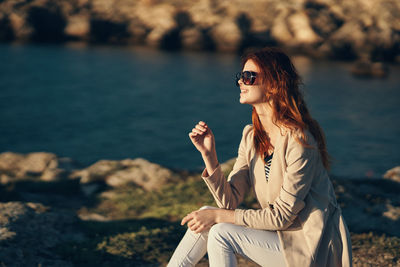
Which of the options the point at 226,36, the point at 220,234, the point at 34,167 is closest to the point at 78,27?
the point at 226,36

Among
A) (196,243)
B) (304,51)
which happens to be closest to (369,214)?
(196,243)

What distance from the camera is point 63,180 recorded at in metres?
11.0

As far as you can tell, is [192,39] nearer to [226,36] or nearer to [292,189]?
[226,36]

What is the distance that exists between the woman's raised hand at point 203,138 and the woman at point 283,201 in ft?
1.38

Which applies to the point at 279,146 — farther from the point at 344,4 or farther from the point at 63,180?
the point at 344,4

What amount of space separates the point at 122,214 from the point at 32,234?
2.62 metres

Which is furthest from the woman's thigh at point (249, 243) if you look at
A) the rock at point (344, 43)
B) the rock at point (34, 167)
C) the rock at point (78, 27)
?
the rock at point (78, 27)

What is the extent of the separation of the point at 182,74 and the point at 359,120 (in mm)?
15889

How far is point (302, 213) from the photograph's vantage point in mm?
3615

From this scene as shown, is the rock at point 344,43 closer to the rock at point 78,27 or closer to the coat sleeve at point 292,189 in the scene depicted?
the rock at point 78,27

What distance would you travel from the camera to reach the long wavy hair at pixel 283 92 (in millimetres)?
3594

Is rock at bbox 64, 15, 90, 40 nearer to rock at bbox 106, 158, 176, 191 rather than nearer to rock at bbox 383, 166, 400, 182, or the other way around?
rock at bbox 106, 158, 176, 191

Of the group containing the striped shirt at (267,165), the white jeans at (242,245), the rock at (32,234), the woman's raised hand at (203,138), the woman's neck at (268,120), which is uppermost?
the woman's neck at (268,120)

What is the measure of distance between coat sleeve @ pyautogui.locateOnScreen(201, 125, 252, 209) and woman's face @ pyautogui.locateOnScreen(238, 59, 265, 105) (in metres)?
0.37
